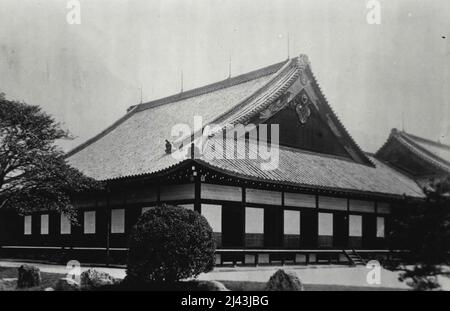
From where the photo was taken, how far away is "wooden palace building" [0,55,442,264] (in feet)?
72.6

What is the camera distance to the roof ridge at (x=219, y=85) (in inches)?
1221

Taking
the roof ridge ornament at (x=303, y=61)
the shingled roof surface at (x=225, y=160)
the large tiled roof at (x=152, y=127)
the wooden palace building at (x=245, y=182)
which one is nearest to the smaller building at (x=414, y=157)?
the wooden palace building at (x=245, y=182)

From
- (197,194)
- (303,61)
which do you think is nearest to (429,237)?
(197,194)

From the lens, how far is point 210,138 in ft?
78.9

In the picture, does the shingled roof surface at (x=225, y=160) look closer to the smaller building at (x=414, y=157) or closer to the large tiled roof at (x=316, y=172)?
the large tiled roof at (x=316, y=172)

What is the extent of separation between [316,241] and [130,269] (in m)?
12.1

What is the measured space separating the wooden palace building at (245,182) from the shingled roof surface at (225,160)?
3.7 inches

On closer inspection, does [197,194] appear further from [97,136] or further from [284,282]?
[97,136]

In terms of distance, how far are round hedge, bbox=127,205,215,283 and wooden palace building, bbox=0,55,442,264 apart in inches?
155

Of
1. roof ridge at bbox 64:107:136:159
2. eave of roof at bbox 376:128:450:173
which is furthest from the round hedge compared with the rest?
eave of roof at bbox 376:128:450:173

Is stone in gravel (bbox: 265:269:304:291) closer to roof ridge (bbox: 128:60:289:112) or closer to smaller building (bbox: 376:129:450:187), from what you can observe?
roof ridge (bbox: 128:60:289:112)

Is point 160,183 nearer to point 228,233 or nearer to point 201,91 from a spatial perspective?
point 228,233

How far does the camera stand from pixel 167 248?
1548 cm

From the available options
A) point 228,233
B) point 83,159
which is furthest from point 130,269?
point 83,159
